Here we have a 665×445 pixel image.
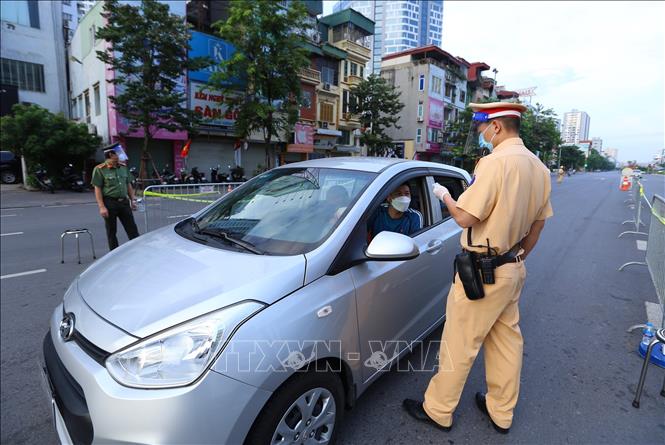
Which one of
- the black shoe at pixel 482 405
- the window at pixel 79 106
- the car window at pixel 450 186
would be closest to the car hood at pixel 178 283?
the black shoe at pixel 482 405

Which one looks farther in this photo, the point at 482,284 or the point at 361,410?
the point at 361,410

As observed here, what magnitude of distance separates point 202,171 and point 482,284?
72.9ft

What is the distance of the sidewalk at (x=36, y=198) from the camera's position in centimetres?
1319

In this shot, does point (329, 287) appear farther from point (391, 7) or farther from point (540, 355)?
point (391, 7)

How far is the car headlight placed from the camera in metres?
1.41

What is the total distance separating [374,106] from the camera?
97.0 feet

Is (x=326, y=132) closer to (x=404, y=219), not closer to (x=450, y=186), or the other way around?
(x=450, y=186)

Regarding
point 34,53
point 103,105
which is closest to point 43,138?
point 103,105

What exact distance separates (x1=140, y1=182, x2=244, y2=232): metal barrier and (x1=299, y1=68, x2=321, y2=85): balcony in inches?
928

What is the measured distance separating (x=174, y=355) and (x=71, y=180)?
1993 centimetres

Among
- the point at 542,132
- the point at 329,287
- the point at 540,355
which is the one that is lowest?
the point at 540,355

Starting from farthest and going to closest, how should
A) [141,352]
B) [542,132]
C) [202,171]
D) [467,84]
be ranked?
[467,84] < [542,132] < [202,171] < [141,352]

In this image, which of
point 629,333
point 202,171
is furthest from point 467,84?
point 629,333

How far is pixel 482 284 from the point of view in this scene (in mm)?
2061
